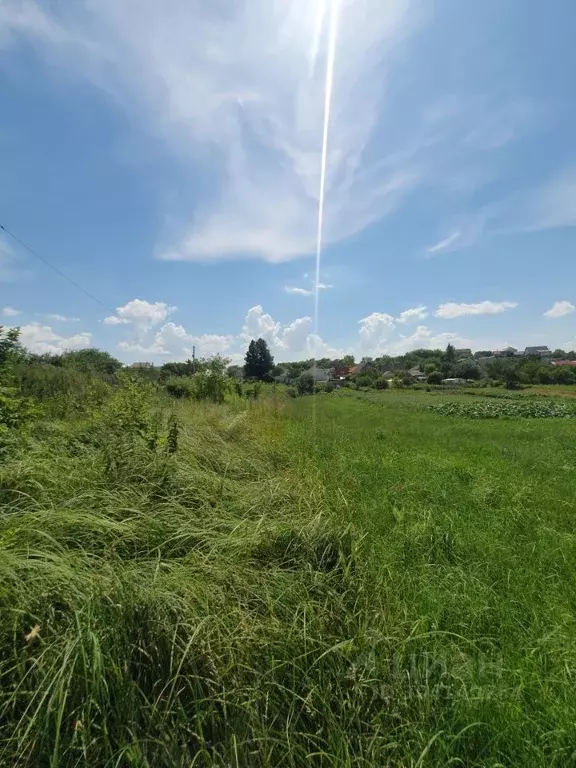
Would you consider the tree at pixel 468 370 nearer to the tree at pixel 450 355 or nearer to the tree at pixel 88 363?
the tree at pixel 450 355

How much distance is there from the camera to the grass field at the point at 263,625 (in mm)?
1459

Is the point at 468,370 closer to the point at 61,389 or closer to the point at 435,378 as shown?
the point at 435,378

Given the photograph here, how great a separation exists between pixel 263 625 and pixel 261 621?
0.22 ft

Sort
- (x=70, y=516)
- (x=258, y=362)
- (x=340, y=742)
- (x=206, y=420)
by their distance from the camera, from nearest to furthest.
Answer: (x=340, y=742) < (x=70, y=516) < (x=206, y=420) < (x=258, y=362)

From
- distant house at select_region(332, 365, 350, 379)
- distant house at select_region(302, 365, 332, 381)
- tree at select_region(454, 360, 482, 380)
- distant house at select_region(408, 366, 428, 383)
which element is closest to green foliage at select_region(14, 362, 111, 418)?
distant house at select_region(302, 365, 332, 381)

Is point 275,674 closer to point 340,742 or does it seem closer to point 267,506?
point 340,742

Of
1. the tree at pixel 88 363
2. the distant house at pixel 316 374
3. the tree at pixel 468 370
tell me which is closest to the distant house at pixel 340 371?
the distant house at pixel 316 374

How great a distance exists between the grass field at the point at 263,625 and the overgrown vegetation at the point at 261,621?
1cm

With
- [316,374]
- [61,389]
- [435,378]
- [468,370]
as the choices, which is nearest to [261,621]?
[61,389]

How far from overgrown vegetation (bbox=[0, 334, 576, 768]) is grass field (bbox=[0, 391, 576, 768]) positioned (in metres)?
0.01

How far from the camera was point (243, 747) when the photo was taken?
1.45m

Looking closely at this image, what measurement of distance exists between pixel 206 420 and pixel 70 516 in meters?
6.43

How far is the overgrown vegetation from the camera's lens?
1.46m

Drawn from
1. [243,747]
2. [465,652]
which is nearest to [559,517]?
[465,652]
